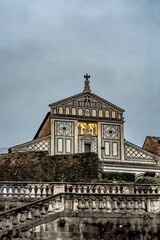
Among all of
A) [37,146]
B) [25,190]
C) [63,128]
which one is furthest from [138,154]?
[25,190]

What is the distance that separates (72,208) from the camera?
70.3 ft

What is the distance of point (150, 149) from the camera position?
209 ft

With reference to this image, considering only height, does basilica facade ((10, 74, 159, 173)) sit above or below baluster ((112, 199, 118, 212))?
above

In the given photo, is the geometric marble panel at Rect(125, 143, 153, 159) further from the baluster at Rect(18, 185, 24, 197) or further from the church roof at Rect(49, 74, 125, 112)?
the baluster at Rect(18, 185, 24, 197)

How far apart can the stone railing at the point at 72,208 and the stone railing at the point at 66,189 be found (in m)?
3.09

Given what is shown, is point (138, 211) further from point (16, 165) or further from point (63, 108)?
point (63, 108)

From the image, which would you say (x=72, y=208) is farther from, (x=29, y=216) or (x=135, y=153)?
(x=135, y=153)

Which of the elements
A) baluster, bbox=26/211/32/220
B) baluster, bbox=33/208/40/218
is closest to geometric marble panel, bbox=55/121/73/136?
baluster, bbox=33/208/40/218

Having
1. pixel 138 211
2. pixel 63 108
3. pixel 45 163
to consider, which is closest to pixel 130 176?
pixel 45 163

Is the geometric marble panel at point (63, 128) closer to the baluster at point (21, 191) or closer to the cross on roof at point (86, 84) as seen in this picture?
the cross on roof at point (86, 84)

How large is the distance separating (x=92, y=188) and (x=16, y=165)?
9335 millimetres

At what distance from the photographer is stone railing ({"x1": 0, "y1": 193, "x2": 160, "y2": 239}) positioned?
20.5 metres

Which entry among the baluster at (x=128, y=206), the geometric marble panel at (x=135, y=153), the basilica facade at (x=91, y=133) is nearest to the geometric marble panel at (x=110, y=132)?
the basilica facade at (x=91, y=133)

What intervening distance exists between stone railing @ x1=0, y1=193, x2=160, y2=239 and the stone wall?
34.2 ft
